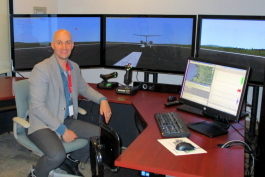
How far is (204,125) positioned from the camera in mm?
2250

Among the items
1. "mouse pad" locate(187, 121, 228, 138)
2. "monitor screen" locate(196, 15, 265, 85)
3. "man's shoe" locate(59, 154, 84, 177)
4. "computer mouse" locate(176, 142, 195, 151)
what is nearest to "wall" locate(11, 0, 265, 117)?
"monitor screen" locate(196, 15, 265, 85)

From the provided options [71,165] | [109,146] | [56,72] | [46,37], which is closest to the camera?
[109,146]

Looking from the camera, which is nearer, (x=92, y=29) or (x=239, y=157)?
(x=239, y=157)

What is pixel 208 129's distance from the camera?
2176 mm

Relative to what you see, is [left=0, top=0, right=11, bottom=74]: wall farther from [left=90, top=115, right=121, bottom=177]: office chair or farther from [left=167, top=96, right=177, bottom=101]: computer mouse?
[left=90, top=115, right=121, bottom=177]: office chair

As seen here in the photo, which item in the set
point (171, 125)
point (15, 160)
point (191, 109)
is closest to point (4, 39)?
point (15, 160)

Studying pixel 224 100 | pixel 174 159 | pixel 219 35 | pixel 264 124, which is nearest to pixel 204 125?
pixel 224 100

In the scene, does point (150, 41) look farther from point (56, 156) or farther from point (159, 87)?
point (56, 156)

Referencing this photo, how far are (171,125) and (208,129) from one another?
0.80 ft

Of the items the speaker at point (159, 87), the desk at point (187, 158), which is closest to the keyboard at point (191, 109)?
the desk at point (187, 158)

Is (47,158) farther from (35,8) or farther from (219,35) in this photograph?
(35,8)

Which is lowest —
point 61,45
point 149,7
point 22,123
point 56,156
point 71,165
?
point 71,165

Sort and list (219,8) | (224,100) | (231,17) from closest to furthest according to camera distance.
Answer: (224,100) → (231,17) → (219,8)

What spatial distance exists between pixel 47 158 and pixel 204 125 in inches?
45.0
